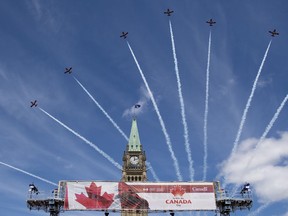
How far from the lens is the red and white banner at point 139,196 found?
38.3 m

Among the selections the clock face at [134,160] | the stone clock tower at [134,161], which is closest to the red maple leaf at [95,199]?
the stone clock tower at [134,161]

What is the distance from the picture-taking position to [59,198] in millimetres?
38562

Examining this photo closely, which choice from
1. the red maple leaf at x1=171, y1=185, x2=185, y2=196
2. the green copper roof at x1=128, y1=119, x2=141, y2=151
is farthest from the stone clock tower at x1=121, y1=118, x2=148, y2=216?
the red maple leaf at x1=171, y1=185, x2=185, y2=196

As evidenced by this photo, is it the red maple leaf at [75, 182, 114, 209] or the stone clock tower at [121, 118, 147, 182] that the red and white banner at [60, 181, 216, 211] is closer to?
the red maple leaf at [75, 182, 114, 209]

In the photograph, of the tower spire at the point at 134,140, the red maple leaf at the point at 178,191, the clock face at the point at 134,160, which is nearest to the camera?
the red maple leaf at the point at 178,191

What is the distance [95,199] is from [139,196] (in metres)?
4.58

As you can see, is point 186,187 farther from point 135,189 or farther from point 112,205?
point 112,205

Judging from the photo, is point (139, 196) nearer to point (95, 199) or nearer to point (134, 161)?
point (95, 199)

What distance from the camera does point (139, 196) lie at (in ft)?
127

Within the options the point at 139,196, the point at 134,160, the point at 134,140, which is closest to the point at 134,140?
the point at 134,140

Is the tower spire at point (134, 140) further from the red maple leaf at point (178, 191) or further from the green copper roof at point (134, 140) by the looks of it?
the red maple leaf at point (178, 191)

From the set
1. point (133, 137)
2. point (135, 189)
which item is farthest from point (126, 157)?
point (135, 189)

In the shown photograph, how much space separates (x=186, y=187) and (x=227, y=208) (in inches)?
188

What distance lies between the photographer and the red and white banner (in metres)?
38.3
